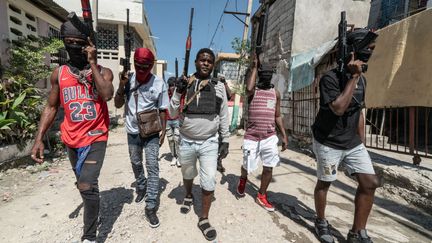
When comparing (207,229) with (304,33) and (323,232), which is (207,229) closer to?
(323,232)

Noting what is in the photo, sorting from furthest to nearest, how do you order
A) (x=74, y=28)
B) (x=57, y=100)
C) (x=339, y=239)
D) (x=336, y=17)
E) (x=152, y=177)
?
(x=336, y=17) < (x=152, y=177) < (x=339, y=239) < (x=57, y=100) < (x=74, y=28)

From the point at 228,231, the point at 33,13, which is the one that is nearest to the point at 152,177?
the point at 228,231

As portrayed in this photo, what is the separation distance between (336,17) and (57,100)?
8.35m

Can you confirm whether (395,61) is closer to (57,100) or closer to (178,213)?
(178,213)

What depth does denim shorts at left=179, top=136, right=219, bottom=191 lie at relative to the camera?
2.76 metres

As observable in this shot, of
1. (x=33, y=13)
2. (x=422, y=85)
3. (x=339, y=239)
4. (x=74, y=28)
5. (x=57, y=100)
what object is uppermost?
(x=33, y=13)

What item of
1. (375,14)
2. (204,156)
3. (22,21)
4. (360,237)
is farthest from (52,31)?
(375,14)

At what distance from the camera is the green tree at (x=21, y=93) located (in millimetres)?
4652

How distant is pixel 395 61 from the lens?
4.68 m

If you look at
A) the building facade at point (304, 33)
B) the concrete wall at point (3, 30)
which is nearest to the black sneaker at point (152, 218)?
the concrete wall at point (3, 30)

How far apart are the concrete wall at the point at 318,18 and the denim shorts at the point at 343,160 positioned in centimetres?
624

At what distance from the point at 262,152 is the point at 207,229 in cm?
127

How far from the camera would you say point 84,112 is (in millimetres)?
2314

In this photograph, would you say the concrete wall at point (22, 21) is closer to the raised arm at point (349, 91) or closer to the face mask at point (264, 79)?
the face mask at point (264, 79)
